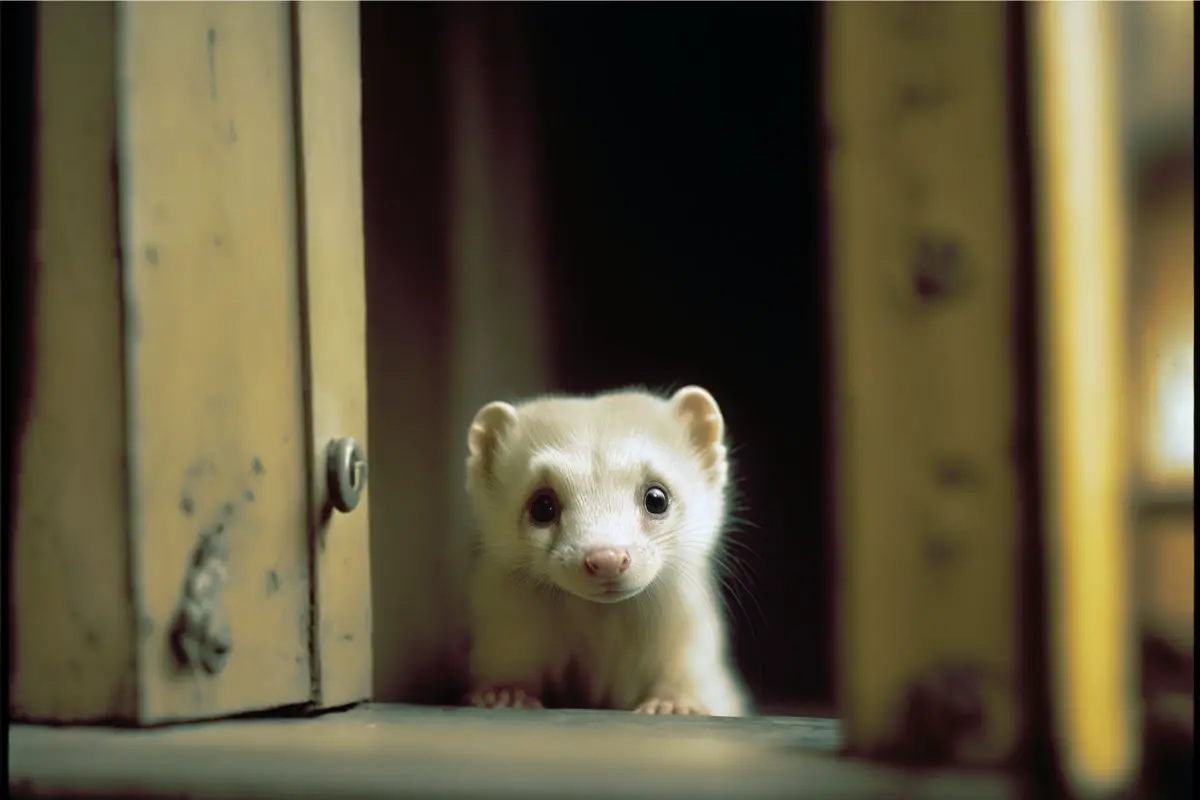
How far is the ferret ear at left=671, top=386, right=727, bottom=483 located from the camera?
9.08 ft

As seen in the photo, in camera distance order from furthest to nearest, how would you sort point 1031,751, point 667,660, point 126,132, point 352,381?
point 667,660
point 352,381
point 126,132
point 1031,751

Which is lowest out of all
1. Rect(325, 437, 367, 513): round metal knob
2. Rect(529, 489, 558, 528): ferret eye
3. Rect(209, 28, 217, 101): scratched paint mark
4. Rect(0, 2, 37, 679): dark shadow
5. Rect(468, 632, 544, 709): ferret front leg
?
Rect(468, 632, 544, 709): ferret front leg

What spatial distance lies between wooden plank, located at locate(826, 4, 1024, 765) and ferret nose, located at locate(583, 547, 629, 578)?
110cm

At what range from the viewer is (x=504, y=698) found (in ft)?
8.32

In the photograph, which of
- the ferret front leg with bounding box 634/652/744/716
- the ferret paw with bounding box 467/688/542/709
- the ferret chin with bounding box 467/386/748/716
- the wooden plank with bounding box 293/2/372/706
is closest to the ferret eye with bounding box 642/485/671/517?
the ferret chin with bounding box 467/386/748/716

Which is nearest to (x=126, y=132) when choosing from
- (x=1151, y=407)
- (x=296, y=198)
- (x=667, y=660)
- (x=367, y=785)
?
(x=296, y=198)

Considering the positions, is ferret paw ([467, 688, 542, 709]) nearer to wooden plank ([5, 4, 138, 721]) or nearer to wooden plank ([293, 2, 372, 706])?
wooden plank ([293, 2, 372, 706])

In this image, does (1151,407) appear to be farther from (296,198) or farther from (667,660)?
(667,660)

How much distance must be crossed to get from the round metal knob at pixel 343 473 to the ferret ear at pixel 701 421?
113 cm

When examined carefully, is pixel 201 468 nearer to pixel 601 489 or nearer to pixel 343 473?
pixel 343 473

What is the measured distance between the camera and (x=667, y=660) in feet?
8.46

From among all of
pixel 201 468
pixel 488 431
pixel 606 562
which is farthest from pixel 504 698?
pixel 201 468

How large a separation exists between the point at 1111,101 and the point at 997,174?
116 millimetres

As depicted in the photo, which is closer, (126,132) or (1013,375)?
(1013,375)
